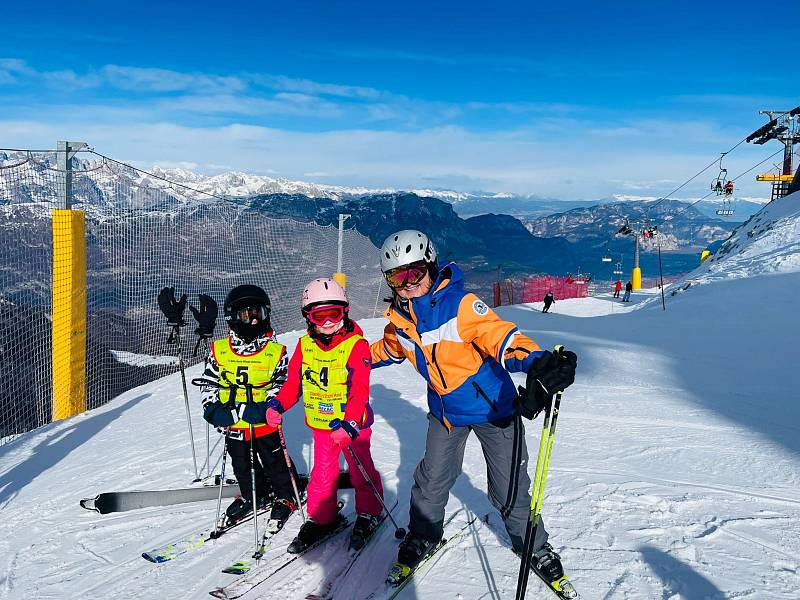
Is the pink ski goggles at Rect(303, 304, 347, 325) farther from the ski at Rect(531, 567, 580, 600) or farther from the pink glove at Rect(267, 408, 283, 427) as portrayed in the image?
the ski at Rect(531, 567, 580, 600)

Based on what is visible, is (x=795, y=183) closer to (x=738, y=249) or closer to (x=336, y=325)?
(x=738, y=249)

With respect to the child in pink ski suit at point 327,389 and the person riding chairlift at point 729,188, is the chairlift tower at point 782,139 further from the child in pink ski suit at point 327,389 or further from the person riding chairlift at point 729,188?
the child in pink ski suit at point 327,389

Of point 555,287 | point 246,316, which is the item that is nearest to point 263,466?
point 246,316

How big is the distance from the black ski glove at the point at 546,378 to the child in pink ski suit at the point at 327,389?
1184 mm

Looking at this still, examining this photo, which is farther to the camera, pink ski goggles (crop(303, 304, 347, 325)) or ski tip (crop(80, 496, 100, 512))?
ski tip (crop(80, 496, 100, 512))

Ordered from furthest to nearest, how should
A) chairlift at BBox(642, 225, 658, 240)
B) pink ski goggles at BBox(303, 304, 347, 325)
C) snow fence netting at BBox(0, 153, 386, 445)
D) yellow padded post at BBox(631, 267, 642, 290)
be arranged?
chairlift at BBox(642, 225, 658, 240)
yellow padded post at BBox(631, 267, 642, 290)
snow fence netting at BBox(0, 153, 386, 445)
pink ski goggles at BBox(303, 304, 347, 325)

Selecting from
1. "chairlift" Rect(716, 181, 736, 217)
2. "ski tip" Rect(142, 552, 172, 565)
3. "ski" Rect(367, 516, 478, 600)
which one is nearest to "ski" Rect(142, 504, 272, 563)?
"ski tip" Rect(142, 552, 172, 565)

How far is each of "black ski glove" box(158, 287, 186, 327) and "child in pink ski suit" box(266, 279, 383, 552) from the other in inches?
51.6

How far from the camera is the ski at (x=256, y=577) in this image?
121 inches

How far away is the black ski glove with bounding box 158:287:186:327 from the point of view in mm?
4293

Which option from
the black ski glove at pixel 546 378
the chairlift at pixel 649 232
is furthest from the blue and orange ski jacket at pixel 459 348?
the chairlift at pixel 649 232

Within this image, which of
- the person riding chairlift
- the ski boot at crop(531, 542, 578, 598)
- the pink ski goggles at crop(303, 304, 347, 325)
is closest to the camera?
the ski boot at crop(531, 542, 578, 598)

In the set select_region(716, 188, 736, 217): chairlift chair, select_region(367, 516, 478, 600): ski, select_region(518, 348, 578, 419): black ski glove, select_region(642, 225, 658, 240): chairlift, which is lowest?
select_region(367, 516, 478, 600): ski

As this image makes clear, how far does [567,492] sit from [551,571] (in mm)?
1297
